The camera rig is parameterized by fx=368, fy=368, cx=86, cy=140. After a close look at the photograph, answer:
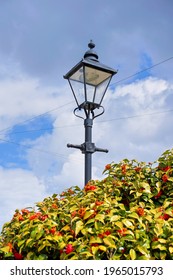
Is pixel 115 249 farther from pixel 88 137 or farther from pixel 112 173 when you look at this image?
pixel 88 137

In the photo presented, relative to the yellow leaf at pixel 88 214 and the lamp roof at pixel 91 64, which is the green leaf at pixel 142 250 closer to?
the yellow leaf at pixel 88 214

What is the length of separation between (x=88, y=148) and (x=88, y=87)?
772 millimetres

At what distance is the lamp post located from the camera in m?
4.54

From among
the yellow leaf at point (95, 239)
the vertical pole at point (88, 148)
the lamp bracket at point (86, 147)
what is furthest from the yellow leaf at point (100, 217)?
the lamp bracket at point (86, 147)

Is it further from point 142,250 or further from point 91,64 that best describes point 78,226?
point 91,64

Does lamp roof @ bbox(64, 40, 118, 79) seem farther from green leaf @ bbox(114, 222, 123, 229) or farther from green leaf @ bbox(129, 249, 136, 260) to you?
green leaf @ bbox(129, 249, 136, 260)

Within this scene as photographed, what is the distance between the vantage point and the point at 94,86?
15.3 ft

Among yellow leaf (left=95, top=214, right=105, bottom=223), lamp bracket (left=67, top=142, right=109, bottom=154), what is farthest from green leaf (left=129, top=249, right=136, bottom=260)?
lamp bracket (left=67, top=142, right=109, bottom=154)

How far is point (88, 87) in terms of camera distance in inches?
181

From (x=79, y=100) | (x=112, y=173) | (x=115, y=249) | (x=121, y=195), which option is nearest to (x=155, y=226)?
(x=115, y=249)

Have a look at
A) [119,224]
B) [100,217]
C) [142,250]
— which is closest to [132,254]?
[142,250]

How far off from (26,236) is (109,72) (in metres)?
2.51
